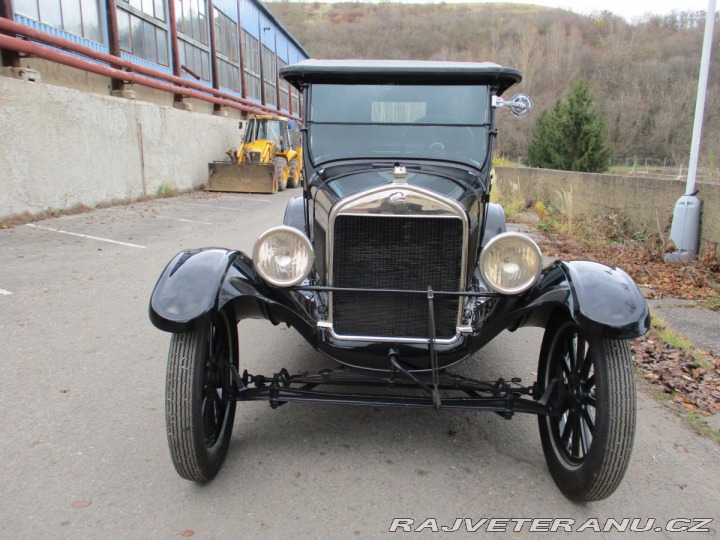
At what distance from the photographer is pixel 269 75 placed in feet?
118

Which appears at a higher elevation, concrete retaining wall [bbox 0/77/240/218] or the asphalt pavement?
concrete retaining wall [bbox 0/77/240/218]

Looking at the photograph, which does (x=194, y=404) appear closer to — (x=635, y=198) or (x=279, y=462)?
(x=279, y=462)

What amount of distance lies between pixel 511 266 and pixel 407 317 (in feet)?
1.96

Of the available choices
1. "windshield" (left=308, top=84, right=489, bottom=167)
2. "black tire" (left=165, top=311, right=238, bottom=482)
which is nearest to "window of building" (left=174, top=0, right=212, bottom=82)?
"windshield" (left=308, top=84, right=489, bottom=167)

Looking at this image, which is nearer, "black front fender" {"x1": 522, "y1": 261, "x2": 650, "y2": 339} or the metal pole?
"black front fender" {"x1": 522, "y1": 261, "x2": 650, "y2": 339}

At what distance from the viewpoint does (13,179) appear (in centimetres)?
1002

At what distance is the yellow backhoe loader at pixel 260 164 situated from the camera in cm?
1816

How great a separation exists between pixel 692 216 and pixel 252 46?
3012cm

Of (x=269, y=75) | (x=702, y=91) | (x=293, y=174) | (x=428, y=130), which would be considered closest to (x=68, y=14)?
(x=293, y=174)

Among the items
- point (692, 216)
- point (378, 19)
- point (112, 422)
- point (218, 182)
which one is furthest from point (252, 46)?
point (378, 19)

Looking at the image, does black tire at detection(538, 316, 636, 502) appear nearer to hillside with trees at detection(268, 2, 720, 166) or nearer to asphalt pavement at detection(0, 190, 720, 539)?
asphalt pavement at detection(0, 190, 720, 539)

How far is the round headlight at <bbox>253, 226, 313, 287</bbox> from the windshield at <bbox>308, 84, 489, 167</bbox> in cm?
109

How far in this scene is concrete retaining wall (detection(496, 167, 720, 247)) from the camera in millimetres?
6969

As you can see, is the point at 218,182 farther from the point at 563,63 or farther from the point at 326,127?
the point at 563,63
